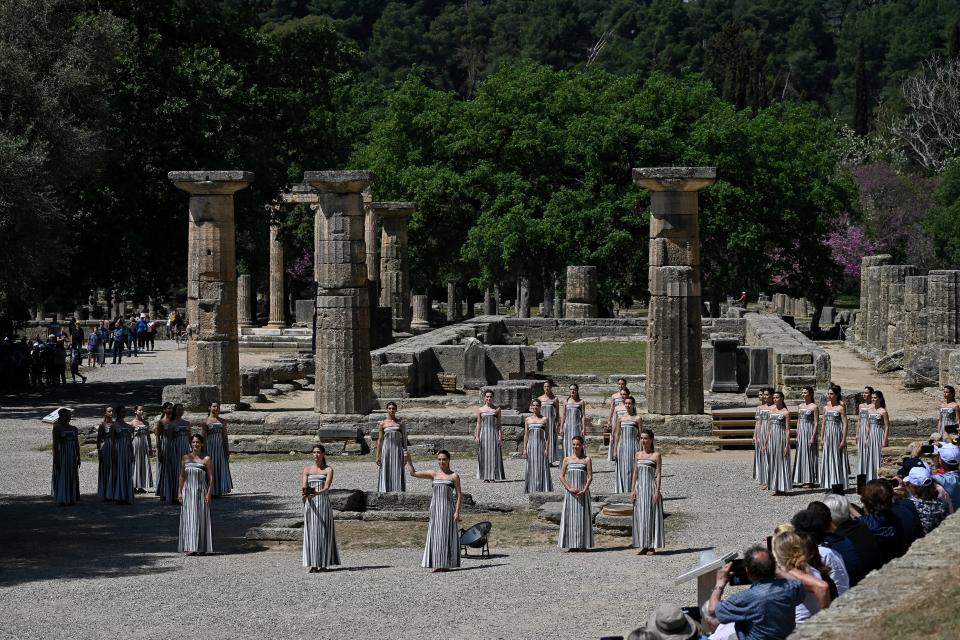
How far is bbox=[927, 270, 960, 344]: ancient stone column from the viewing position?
36625 mm

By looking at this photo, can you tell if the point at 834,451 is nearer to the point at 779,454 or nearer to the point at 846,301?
the point at 779,454

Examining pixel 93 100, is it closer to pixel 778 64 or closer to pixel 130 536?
pixel 130 536

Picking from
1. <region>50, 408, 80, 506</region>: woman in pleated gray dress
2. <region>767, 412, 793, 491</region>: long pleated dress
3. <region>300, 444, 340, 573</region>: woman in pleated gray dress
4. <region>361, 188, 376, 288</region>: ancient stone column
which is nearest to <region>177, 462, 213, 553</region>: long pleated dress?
<region>300, 444, 340, 573</region>: woman in pleated gray dress

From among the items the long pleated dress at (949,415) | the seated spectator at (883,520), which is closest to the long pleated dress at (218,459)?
the long pleated dress at (949,415)

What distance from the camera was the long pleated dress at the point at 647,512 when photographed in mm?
16703

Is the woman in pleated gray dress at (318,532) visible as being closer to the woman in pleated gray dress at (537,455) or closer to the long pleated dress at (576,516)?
the long pleated dress at (576,516)

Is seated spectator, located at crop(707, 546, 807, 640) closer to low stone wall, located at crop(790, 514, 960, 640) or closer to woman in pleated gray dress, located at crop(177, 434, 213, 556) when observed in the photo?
low stone wall, located at crop(790, 514, 960, 640)

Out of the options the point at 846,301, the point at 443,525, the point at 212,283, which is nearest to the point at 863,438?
the point at 443,525

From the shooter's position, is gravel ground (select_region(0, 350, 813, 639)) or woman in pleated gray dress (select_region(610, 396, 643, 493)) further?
woman in pleated gray dress (select_region(610, 396, 643, 493))

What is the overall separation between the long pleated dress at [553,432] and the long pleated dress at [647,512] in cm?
548

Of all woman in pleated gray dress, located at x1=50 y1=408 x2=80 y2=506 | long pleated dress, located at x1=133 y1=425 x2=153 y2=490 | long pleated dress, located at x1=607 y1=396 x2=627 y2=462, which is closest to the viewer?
woman in pleated gray dress, located at x1=50 y1=408 x2=80 y2=506

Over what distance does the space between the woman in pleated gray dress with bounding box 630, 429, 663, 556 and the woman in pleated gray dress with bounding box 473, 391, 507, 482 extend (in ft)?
17.6

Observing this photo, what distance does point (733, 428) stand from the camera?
2506 cm

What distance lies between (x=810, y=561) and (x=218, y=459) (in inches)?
502
